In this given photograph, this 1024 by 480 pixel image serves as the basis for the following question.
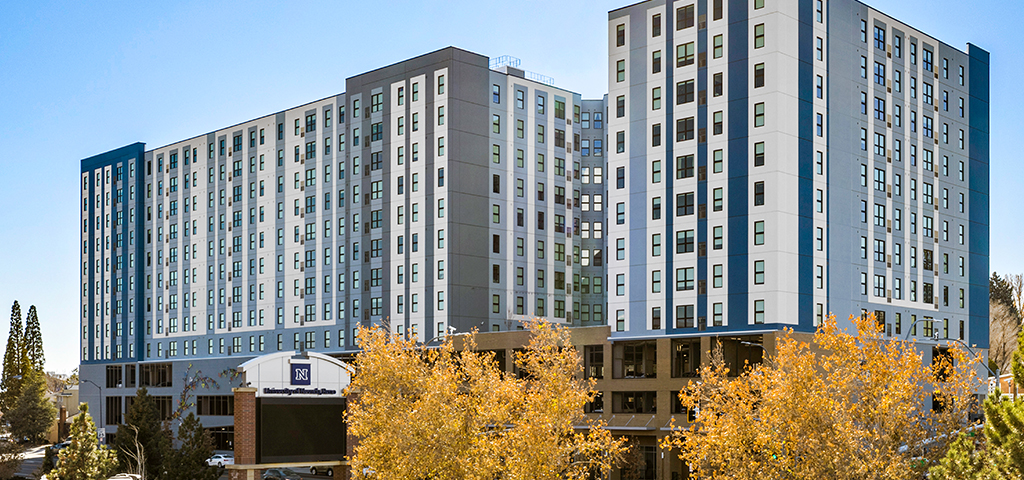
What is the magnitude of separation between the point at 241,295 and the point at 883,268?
72343 mm

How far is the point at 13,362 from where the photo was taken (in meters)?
150

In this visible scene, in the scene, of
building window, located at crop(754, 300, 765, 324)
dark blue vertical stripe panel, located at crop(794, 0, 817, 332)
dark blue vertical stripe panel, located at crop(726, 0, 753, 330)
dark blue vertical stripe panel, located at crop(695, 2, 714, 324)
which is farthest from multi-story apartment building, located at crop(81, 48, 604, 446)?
dark blue vertical stripe panel, located at crop(794, 0, 817, 332)

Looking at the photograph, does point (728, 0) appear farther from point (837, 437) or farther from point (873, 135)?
point (837, 437)

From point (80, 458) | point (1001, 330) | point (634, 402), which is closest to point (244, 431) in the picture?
point (80, 458)

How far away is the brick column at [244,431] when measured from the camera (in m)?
55.5

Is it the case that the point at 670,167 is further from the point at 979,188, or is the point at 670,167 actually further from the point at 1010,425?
the point at 1010,425

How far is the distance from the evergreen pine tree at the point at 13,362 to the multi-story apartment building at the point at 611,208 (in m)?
13.7

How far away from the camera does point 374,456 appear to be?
169 feet

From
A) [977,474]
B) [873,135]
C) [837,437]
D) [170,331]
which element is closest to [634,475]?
[873,135]

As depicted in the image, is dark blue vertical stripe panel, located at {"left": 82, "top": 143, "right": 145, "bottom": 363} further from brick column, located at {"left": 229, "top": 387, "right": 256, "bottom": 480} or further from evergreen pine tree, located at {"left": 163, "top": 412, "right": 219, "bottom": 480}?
brick column, located at {"left": 229, "top": 387, "right": 256, "bottom": 480}

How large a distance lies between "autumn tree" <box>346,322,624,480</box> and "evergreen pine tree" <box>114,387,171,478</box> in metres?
22.2

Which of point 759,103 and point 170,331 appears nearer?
point 759,103

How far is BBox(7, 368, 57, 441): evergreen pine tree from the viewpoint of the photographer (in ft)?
455

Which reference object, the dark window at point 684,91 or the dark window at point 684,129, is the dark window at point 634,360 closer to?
the dark window at point 684,129
